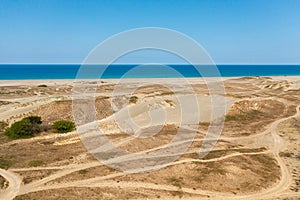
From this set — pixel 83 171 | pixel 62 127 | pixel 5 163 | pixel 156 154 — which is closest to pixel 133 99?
pixel 62 127

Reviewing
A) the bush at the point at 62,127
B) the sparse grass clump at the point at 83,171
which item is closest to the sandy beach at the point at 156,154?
the sparse grass clump at the point at 83,171

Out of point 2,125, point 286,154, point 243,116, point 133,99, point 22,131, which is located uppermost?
point 133,99

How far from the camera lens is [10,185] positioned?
90.6 feet

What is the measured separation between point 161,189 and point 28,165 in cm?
1353

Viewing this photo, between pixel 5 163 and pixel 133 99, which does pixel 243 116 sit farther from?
pixel 5 163

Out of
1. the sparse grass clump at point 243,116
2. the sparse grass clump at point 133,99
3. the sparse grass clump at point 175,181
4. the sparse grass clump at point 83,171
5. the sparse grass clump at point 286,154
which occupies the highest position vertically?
the sparse grass clump at point 133,99

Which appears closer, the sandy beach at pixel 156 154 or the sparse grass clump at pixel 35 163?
the sandy beach at pixel 156 154

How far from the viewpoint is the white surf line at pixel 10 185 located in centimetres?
2553

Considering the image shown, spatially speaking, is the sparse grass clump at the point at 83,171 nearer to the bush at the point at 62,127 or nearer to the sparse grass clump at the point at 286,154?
the bush at the point at 62,127

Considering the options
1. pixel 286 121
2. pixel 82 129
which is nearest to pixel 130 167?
pixel 82 129

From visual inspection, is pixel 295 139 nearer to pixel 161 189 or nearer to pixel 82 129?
pixel 161 189

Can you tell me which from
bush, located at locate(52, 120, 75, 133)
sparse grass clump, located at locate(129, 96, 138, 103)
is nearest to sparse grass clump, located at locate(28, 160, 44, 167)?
bush, located at locate(52, 120, 75, 133)

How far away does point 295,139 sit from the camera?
45094mm

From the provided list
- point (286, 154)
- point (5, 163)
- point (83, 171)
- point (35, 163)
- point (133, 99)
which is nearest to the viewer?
point (83, 171)
